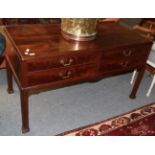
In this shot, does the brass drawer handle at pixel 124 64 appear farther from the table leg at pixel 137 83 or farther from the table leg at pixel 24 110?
the table leg at pixel 24 110

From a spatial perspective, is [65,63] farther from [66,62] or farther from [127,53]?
[127,53]

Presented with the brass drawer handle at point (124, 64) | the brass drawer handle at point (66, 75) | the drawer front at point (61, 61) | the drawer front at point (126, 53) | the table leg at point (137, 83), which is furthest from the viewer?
the table leg at point (137, 83)

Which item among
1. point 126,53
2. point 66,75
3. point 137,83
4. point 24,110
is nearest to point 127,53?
point 126,53

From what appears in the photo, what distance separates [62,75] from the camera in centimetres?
147

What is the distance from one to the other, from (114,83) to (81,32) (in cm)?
96

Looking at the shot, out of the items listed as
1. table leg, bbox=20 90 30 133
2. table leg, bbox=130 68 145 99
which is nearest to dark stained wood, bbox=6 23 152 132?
table leg, bbox=20 90 30 133

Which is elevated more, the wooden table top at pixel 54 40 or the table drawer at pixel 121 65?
the wooden table top at pixel 54 40

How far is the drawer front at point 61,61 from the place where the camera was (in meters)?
1.32

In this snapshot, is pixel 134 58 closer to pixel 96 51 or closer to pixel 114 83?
pixel 96 51

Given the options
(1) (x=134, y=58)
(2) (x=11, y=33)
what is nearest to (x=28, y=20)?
(2) (x=11, y=33)

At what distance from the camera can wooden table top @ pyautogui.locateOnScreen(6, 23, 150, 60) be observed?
4.55ft

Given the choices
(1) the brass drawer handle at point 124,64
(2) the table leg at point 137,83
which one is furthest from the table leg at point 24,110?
(2) the table leg at point 137,83

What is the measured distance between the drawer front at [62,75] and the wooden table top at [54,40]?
0.13 metres

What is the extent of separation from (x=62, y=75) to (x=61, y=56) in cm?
16
